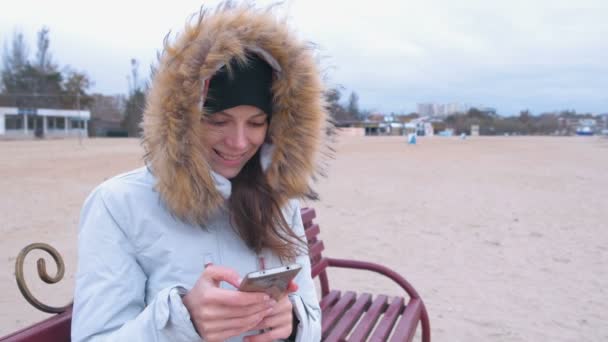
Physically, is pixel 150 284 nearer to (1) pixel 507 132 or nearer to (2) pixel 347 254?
(2) pixel 347 254

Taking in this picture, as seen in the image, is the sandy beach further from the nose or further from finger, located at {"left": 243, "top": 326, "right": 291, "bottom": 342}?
finger, located at {"left": 243, "top": 326, "right": 291, "bottom": 342}

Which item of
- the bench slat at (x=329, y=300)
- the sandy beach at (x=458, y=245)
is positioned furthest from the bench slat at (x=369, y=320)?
the sandy beach at (x=458, y=245)

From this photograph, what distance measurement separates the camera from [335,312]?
2877 mm

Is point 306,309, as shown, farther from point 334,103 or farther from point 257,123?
point 334,103

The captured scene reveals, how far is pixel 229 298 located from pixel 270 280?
99 mm

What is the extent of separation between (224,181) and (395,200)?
323 inches

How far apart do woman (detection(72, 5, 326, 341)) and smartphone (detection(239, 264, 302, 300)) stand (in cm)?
2

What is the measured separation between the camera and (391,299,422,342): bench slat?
263cm

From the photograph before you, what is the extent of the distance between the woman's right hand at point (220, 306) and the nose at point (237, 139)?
555 mm

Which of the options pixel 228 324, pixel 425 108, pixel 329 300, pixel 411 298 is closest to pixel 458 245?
pixel 411 298

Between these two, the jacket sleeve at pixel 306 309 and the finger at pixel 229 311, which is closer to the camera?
the finger at pixel 229 311

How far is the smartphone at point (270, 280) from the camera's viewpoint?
3.56 feet

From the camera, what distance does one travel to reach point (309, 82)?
1.81 meters

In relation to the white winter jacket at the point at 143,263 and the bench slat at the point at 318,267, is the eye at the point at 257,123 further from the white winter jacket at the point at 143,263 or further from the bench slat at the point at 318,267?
the bench slat at the point at 318,267
